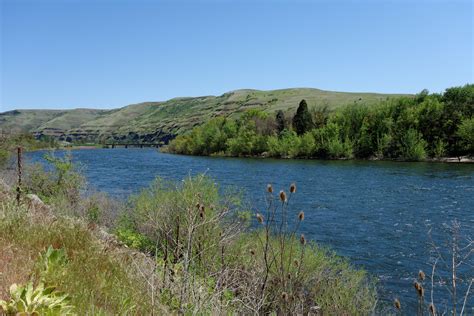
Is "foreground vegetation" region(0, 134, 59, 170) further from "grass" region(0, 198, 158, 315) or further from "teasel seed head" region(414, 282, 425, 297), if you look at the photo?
"teasel seed head" region(414, 282, 425, 297)

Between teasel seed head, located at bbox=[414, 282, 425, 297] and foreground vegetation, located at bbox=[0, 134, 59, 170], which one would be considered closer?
teasel seed head, located at bbox=[414, 282, 425, 297]

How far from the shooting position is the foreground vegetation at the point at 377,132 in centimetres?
6856

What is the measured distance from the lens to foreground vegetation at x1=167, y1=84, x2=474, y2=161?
225ft

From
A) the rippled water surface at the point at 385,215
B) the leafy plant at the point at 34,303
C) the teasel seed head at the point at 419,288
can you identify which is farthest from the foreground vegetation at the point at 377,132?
the leafy plant at the point at 34,303

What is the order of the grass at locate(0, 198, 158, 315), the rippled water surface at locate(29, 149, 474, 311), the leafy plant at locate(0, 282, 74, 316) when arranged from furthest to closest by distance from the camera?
the rippled water surface at locate(29, 149, 474, 311), the grass at locate(0, 198, 158, 315), the leafy plant at locate(0, 282, 74, 316)

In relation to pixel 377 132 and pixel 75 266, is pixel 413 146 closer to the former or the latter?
pixel 377 132

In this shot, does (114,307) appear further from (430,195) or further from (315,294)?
(430,195)

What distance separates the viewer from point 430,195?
98.4 feet

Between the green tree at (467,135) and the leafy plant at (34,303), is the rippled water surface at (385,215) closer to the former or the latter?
the leafy plant at (34,303)

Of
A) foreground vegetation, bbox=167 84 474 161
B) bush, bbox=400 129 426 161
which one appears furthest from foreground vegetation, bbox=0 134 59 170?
bush, bbox=400 129 426 161

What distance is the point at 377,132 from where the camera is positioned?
74375 millimetres

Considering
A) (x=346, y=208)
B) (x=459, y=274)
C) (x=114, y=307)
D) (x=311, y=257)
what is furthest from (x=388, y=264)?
(x=114, y=307)

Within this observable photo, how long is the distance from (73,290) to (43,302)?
2.03ft

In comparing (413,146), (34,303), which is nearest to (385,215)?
(34,303)
